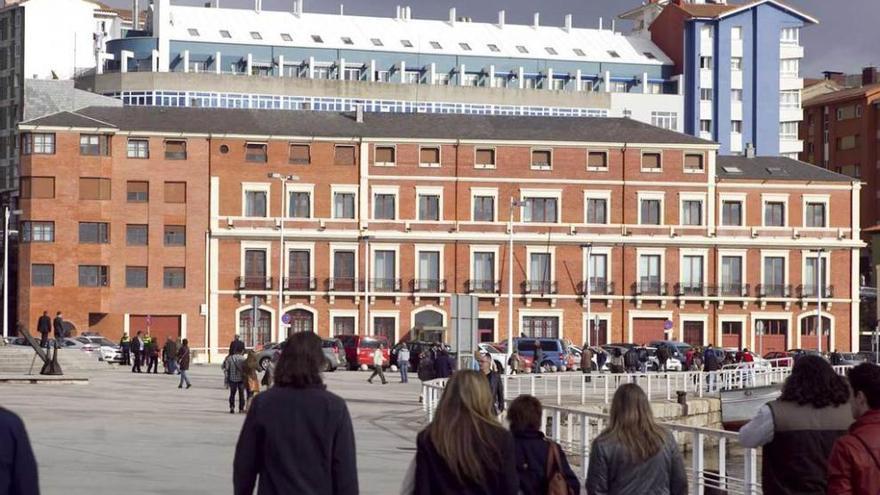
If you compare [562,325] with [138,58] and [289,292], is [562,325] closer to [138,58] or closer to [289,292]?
[289,292]

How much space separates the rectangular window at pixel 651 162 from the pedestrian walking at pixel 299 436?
288ft

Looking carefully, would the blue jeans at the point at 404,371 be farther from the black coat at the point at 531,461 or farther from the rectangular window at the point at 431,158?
the black coat at the point at 531,461

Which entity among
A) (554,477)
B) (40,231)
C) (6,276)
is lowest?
(554,477)

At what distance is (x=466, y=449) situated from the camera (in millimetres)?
9547

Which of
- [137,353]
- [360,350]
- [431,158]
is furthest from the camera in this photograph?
[431,158]

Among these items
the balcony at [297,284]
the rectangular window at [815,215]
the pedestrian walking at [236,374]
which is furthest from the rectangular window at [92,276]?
the pedestrian walking at [236,374]

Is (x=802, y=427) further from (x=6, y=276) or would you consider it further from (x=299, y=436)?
(x=6, y=276)

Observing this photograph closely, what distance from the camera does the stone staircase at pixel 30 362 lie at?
62.1m

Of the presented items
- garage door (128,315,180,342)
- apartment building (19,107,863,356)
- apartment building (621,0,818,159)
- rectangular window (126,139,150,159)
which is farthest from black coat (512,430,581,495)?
apartment building (621,0,818,159)

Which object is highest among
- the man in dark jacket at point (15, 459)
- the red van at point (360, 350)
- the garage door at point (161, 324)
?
the man in dark jacket at point (15, 459)

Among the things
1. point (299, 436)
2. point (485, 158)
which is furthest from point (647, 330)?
point (299, 436)

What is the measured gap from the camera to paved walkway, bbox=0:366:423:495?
952 inches

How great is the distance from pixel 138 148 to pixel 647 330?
95.4 feet

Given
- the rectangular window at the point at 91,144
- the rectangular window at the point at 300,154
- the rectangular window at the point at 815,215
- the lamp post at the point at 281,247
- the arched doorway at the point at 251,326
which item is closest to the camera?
the lamp post at the point at 281,247
